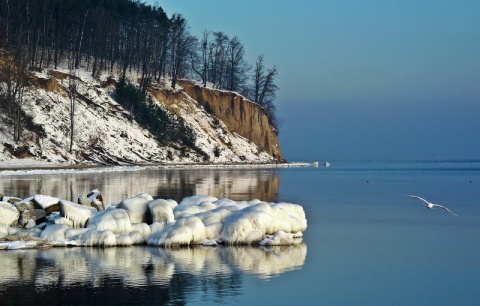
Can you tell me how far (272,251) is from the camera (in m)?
25.0

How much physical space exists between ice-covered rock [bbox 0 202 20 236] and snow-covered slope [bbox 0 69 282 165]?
4665 centimetres

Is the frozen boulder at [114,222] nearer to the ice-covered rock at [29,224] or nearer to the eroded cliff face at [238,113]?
the ice-covered rock at [29,224]

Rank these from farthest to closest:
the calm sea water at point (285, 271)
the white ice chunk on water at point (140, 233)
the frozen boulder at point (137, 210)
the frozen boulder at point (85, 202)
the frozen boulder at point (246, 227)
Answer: the frozen boulder at point (85, 202)
the frozen boulder at point (137, 210)
the frozen boulder at point (246, 227)
the white ice chunk on water at point (140, 233)
the calm sea water at point (285, 271)

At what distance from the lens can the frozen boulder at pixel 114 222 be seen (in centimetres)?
2617

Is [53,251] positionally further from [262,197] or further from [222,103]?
[222,103]

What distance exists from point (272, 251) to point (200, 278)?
17.4ft

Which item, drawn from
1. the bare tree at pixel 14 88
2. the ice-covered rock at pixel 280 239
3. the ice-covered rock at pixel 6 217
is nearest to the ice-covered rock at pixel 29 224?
the ice-covered rock at pixel 6 217

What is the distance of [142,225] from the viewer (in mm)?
26578

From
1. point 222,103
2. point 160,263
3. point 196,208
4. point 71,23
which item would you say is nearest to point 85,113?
point 71,23

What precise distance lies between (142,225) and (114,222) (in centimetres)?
101

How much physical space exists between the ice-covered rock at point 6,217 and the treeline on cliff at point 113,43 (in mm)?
52085

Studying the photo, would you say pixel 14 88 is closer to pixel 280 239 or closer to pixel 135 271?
pixel 280 239

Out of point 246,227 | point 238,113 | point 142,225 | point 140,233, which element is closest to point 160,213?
point 142,225

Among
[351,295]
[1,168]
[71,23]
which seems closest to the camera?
[351,295]
